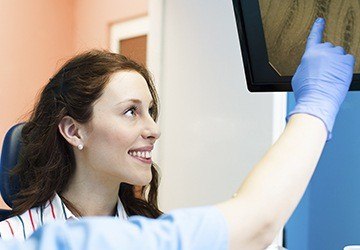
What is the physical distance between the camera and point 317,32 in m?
1.20

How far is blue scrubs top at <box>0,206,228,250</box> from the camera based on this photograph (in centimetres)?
70

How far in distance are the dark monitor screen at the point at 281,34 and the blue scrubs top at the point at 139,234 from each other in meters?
0.57

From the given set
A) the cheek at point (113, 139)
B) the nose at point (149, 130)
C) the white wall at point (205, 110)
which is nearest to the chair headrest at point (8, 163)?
the cheek at point (113, 139)

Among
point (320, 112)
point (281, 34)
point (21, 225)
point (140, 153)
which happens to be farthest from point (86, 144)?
point (320, 112)

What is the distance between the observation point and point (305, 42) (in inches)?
49.3

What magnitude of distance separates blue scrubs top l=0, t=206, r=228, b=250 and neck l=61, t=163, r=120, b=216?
967 millimetres

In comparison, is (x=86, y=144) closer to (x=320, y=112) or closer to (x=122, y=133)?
(x=122, y=133)

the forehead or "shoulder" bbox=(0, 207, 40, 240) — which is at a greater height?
the forehead

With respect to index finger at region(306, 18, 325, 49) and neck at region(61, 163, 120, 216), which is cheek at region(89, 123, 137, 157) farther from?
index finger at region(306, 18, 325, 49)

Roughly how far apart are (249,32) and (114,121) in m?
0.56

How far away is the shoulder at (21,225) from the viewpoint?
5.22 feet

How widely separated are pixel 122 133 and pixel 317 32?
67 centimetres

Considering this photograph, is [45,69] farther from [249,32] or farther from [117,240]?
[117,240]

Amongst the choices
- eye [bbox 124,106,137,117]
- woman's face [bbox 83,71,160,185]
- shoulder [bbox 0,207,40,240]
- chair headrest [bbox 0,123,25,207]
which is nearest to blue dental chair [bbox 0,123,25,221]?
chair headrest [bbox 0,123,25,207]
